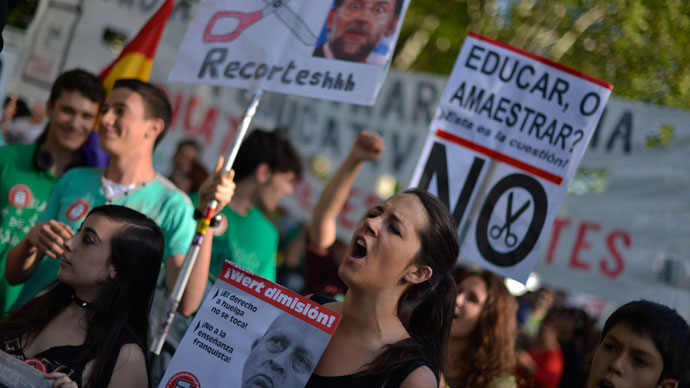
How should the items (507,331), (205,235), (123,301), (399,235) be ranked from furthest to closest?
1. (507,331)
2. (205,235)
3. (123,301)
4. (399,235)

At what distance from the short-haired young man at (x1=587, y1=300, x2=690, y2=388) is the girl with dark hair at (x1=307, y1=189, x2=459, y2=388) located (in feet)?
2.28

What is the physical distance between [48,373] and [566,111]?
279cm

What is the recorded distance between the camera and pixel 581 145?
4.09m

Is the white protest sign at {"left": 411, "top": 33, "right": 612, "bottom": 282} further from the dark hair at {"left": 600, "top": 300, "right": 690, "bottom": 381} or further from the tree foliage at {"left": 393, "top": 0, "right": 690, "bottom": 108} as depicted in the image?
the tree foliage at {"left": 393, "top": 0, "right": 690, "bottom": 108}

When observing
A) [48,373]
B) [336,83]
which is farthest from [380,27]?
[48,373]

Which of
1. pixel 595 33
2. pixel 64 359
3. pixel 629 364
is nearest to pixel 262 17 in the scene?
pixel 64 359

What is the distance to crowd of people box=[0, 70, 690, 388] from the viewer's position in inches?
98.4

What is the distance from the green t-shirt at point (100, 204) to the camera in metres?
3.39

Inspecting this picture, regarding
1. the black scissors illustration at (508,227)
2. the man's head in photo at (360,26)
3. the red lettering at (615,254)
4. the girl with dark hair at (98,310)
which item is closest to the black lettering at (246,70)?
the man's head in photo at (360,26)

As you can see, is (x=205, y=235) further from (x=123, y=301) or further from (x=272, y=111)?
(x=272, y=111)

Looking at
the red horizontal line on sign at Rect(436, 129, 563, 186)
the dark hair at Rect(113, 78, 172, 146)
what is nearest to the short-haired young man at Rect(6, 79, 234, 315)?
the dark hair at Rect(113, 78, 172, 146)

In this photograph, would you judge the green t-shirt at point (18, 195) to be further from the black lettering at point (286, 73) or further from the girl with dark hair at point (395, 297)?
the girl with dark hair at point (395, 297)

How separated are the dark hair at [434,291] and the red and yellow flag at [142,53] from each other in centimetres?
254

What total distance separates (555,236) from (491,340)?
323 centimetres
